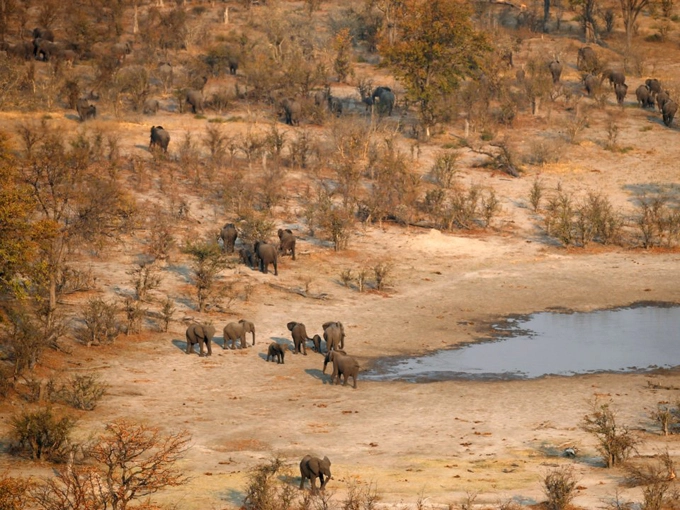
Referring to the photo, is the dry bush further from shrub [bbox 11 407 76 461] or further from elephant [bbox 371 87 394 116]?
elephant [bbox 371 87 394 116]

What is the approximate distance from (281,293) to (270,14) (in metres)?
31.2

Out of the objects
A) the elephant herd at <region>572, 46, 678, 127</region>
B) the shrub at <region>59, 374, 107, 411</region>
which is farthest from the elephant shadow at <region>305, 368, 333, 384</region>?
the elephant herd at <region>572, 46, 678, 127</region>

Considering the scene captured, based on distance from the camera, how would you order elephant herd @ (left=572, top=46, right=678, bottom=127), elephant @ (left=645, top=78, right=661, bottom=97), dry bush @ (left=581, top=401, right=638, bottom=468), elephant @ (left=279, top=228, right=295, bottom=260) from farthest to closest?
elephant @ (left=645, top=78, right=661, bottom=97) → elephant herd @ (left=572, top=46, right=678, bottom=127) → elephant @ (left=279, top=228, right=295, bottom=260) → dry bush @ (left=581, top=401, right=638, bottom=468)

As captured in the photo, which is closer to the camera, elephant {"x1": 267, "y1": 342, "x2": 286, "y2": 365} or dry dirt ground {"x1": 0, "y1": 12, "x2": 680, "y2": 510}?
dry dirt ground {"x1": 0, "y1": 12, "x2": 680, "y2": 510}

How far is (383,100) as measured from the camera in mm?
47594

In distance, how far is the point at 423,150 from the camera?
44.2 m

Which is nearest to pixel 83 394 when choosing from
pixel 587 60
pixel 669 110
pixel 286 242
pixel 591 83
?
pixel 286 242

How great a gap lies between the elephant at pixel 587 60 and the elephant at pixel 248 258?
77.4ft

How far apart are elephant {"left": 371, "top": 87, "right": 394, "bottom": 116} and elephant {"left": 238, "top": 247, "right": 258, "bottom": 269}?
1603 cm

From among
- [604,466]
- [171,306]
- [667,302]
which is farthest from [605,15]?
[604,466]

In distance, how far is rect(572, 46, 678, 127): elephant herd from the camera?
155 feet

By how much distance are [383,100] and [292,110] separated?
166 inches

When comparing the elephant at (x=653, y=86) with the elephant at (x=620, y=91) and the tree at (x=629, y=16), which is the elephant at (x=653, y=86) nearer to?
the elephant at (x=620, y=91)

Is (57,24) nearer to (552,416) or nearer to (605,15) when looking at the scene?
(605,15)
